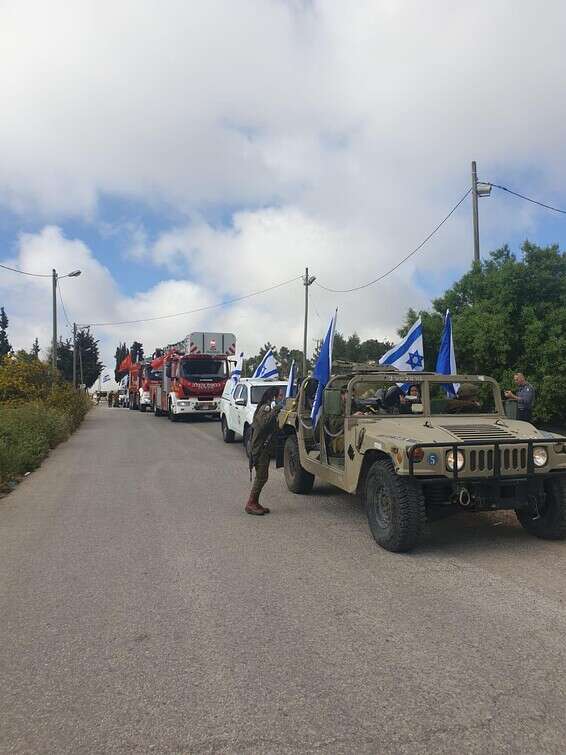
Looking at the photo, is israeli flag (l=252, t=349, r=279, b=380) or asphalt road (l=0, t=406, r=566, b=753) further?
israeli flag (l=252, t=349, r=279, b=380)

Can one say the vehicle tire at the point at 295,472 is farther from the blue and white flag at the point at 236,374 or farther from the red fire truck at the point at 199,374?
the red fire truck at the point at 199,374

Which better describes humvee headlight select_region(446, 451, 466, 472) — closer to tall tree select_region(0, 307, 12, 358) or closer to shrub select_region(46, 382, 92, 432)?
shrub select_region(46, 382, 92, 432)

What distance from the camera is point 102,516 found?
298 inches

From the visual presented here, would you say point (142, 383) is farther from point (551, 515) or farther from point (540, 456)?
point (540, 456)

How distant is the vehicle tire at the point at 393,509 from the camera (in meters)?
5.60

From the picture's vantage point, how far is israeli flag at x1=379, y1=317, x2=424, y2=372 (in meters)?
10.2

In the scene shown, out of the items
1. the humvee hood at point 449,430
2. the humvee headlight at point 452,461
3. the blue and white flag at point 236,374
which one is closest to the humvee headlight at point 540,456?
the humvee hood at point 449,430

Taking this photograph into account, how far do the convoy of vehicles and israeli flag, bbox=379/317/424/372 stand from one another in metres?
1.00

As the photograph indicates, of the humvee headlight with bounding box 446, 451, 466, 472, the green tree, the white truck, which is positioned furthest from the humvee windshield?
the green tree

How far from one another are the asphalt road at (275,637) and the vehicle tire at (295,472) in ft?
4.38

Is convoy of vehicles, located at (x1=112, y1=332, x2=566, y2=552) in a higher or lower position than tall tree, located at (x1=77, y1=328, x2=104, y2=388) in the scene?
lower

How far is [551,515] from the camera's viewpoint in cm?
612

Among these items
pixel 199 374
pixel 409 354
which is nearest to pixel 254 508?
pixel 409 354

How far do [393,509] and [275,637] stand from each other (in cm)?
212
